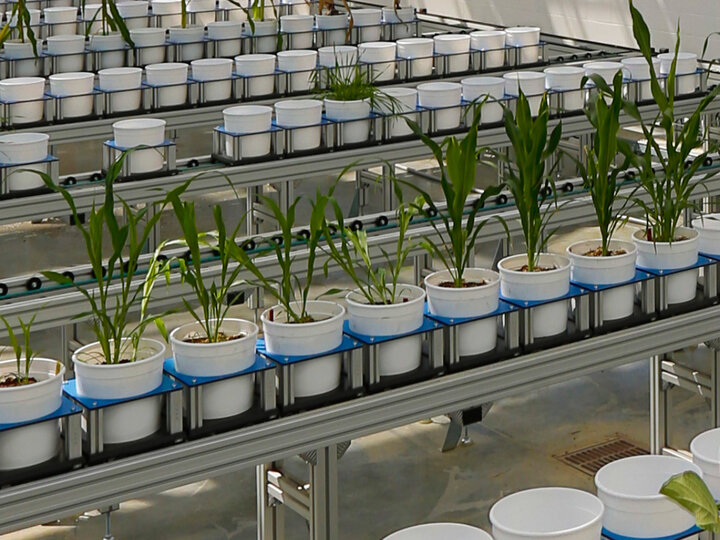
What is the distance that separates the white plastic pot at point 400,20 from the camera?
725cm

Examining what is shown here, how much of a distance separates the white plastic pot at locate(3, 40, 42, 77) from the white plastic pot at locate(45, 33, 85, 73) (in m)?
0.10

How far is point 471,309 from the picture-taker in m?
2.72

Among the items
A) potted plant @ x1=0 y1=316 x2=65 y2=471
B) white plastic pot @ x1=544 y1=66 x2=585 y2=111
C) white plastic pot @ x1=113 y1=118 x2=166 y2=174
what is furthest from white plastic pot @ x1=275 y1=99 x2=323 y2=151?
potted plant @ x1=0 y1=316 x2=65 y2=471

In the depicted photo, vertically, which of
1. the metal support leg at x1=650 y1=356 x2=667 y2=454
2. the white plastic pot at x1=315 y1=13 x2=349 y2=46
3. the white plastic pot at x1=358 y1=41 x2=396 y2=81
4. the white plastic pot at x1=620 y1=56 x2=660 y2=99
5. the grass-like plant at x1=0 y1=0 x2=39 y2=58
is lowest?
the metal support leg at x1=650 y1=356 x2=667 y2=454

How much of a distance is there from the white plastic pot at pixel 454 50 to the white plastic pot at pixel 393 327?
3.64 metres

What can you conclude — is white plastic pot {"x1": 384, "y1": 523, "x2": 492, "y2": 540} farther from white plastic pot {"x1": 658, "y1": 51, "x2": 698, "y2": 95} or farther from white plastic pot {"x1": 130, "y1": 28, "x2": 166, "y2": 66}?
white plastic pot {"x1": 130, "y1": 28, "x2": 166, "y2": 66}

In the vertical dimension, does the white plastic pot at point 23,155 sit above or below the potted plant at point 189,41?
below

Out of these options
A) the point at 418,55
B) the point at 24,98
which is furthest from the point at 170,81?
the point at 418,55

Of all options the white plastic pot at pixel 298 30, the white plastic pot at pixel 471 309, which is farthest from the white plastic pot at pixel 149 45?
the white plastic pot at pixel 471 309

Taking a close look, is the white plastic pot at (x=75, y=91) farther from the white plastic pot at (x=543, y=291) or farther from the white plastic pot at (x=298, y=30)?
the white plastic pot at (x=543, y=291)

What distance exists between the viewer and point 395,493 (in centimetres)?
421

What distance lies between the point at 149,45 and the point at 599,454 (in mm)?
3094

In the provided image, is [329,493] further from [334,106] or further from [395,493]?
[334,106]

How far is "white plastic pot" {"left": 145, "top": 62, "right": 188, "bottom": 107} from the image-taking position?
5.27 meters
